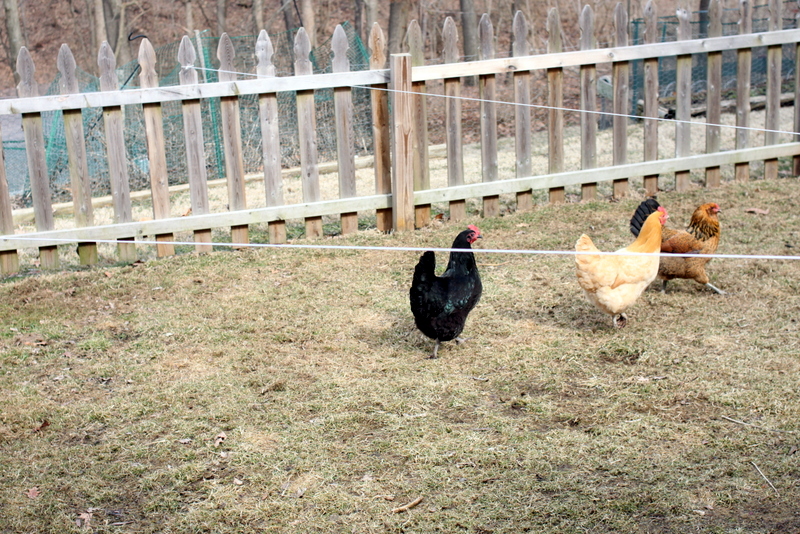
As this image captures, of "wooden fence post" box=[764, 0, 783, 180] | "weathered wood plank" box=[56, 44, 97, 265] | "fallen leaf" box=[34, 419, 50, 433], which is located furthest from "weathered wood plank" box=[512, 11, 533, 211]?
"fallen leaf" box=[34, 419, 50, 433]

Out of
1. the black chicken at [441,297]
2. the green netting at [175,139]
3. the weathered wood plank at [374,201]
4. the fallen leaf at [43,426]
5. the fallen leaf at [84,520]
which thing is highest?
the green netting at [175,139]

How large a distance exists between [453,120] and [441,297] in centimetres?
318

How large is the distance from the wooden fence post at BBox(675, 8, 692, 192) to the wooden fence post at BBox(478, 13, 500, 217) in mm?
1871

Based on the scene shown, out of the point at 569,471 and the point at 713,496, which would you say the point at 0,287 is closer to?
the point at 569,471

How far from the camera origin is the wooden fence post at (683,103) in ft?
25.4

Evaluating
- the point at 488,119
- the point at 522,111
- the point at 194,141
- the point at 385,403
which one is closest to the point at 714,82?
the point at 522,111

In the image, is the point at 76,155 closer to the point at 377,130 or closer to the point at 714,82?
the point at 377,130

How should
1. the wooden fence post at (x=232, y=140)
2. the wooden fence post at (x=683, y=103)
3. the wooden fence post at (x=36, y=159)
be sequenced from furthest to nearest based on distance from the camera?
the wooden fence post at (x=683, y=103), the wooden fence post at (x=232, y=140), the wooden fence post at (x=36, y=159)

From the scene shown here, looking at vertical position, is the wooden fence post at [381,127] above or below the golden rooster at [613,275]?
above

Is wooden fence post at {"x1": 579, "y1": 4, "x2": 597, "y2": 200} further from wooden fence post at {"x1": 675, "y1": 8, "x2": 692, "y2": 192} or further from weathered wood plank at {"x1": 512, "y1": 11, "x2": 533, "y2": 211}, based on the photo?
wooden fence post at {"x1": 675, "y1": 8, "x2": 692, "y2": 192}

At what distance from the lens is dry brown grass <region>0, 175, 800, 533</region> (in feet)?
10.4

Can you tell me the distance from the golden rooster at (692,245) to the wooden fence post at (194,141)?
360 centimetres

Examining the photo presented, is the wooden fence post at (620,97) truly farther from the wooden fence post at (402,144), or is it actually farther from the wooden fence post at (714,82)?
the wooden fence post at (402,144)

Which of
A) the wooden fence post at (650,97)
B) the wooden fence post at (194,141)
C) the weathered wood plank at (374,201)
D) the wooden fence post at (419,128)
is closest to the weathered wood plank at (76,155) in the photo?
the weathered wood plank at (374,201)
